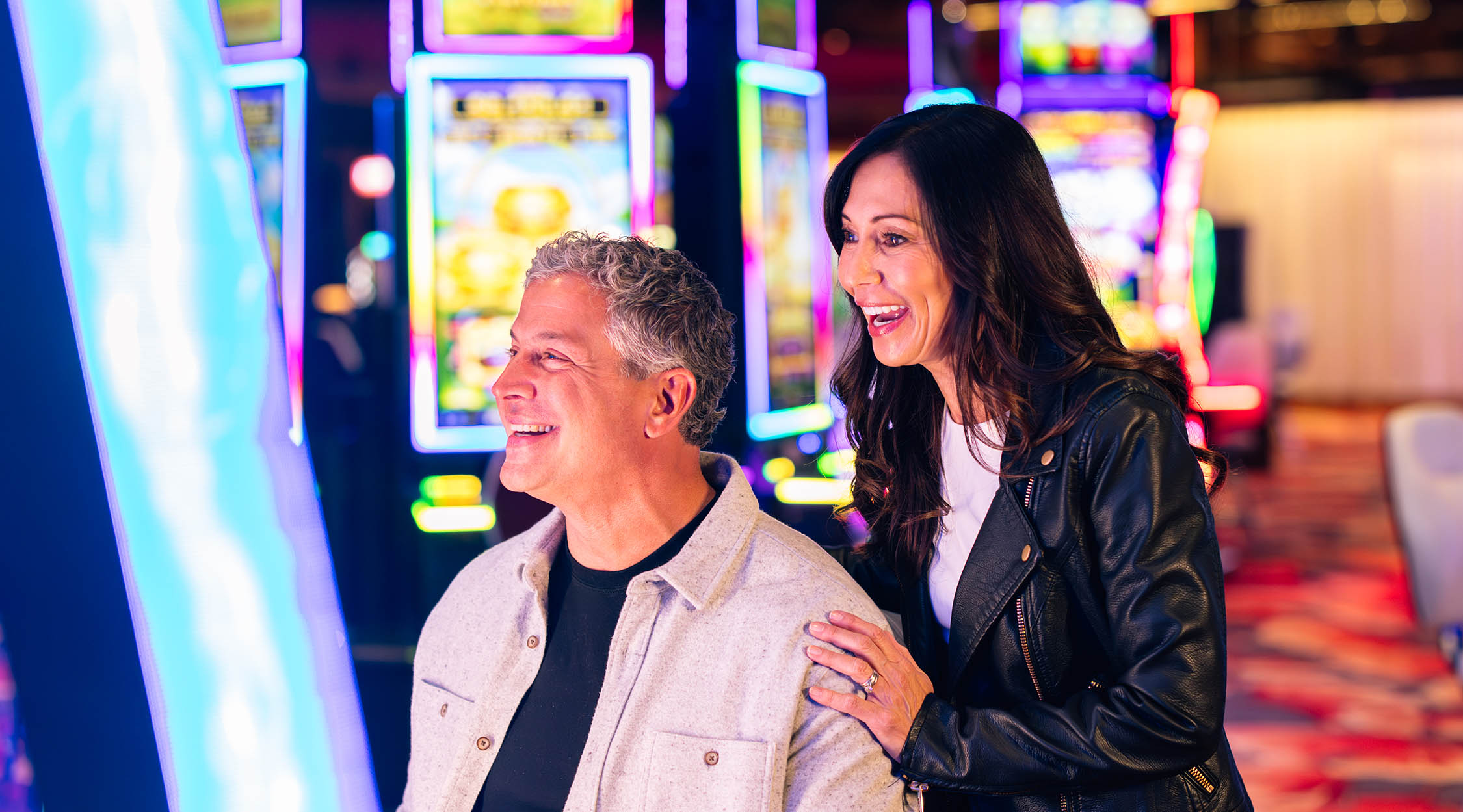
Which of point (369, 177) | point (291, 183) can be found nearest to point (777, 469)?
point (291, 183)

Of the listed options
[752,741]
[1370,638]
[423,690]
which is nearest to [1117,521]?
[752,741]

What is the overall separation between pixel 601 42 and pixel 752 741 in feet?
8.60

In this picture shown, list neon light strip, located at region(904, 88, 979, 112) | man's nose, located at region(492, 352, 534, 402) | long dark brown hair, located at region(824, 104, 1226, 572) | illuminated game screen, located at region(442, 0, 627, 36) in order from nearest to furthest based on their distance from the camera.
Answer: long dark brown hair, located at region(824, 104, 1226, 572) → man's nose, located at region(492, 352, 534, 402) → illuminated game screen, located at region(442, 0, 627, 36) → neon light strip, located at region(904, 88, 979, 112)

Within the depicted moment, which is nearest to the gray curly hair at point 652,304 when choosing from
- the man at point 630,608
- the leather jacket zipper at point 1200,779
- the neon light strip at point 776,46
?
the man at point 630,608

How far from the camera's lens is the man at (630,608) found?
1438 mm

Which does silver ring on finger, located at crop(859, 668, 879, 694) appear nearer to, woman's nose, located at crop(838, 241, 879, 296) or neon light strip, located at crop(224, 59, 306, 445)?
woman's nose, located at crop(838, 241, 879, 296)

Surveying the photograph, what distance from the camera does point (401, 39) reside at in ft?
11.9

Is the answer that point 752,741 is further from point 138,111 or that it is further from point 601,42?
point 601,42

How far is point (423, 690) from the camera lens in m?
1.71

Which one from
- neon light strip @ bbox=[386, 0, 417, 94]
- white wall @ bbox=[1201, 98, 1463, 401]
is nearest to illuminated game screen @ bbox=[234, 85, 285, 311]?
neon light strip @ bbox=[386, 0, 417, 94]

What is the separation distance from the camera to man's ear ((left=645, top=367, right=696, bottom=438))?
1614 millimetres

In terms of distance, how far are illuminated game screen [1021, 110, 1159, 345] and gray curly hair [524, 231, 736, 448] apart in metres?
4.37

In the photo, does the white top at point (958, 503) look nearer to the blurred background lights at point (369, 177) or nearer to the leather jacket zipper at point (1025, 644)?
the leather jacket zipper at point (1025, 644)

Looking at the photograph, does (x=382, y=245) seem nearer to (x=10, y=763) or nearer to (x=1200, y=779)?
(x=10, y=763)
